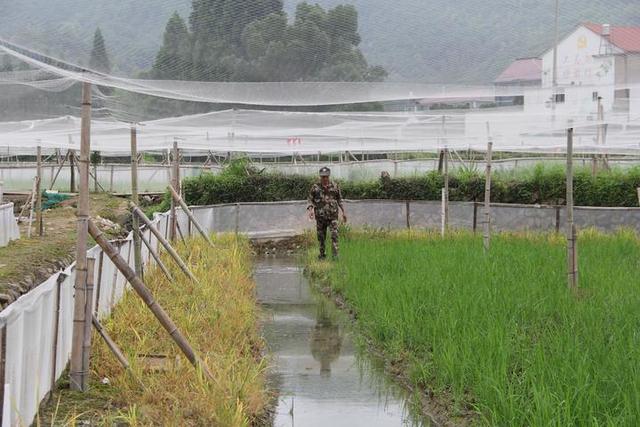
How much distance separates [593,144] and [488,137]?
2644 mm

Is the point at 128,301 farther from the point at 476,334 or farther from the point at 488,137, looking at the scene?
A: the point at 488,137

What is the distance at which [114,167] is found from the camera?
25.3 metres

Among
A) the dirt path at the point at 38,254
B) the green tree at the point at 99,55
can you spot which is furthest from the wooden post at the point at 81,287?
the dirt path at the point at 38,254

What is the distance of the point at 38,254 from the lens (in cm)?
1003

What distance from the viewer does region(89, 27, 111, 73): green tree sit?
5227 mm

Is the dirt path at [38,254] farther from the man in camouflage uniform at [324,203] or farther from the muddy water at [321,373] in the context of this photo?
the man in camouflage uniform at [324,203]

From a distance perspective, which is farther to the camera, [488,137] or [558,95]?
[488,137]

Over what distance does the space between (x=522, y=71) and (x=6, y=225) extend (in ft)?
23.6

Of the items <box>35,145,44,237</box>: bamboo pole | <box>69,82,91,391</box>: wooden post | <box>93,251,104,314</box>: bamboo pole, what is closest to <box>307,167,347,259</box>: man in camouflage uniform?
<box>35,145,44,237</box>: bamboo pole

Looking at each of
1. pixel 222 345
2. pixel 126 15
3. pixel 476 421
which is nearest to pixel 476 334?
pixel 476 421

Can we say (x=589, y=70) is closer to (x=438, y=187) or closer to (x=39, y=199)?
(x=39, y=199)

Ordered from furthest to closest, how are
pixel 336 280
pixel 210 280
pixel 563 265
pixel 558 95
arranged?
pixel 336 280
pixel 563 265
pixel 210 280
pixel 558 95

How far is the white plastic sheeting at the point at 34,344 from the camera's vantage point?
3736 millimetres

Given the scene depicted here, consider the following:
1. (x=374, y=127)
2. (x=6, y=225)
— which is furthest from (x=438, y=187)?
(x=6, y=225)
